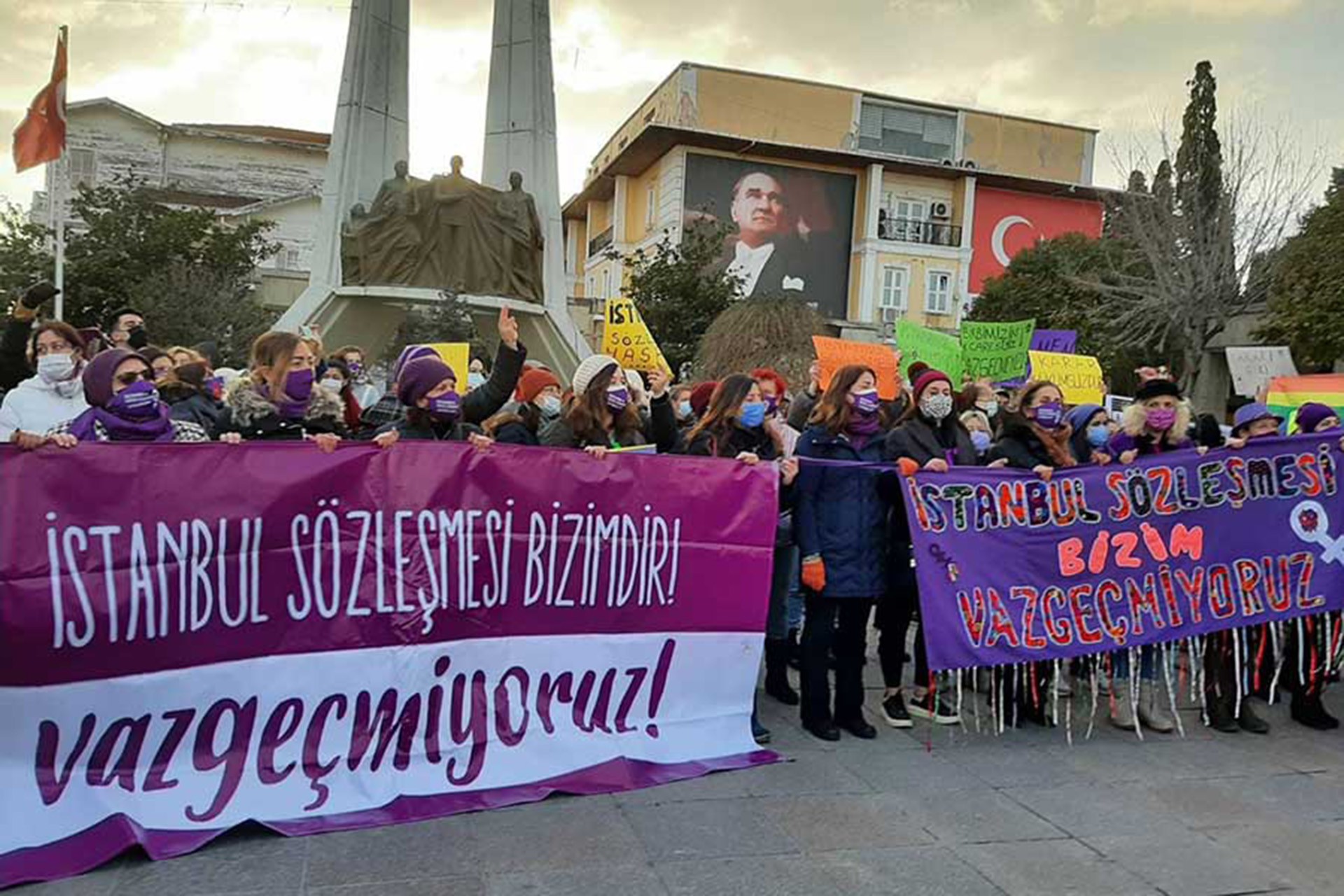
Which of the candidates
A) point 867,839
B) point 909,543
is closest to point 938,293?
point 909,543

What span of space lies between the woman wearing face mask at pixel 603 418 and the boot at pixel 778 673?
131 cm

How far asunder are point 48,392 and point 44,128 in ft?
41.4

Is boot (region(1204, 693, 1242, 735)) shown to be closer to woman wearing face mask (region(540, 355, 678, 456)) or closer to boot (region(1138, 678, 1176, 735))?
boot (region(1138, 678, 1176, 735))

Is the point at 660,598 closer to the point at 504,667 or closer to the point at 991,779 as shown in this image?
the point at 504,667

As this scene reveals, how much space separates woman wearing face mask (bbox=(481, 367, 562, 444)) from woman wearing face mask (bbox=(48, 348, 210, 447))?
1697 mm

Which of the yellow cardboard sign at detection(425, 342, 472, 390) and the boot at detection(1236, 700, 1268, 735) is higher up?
the yellow cardboard sign at detection(425, 342, 472, 390)

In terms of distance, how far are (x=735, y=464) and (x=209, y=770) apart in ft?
8.26

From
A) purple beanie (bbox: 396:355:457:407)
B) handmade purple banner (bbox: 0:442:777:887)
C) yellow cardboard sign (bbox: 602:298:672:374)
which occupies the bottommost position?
handmade purple banner (bbox: 0:442:777:887)

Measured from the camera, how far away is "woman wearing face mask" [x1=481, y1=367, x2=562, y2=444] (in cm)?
527

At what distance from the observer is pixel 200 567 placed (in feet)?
11.7

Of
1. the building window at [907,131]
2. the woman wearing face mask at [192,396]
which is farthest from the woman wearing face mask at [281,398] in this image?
the building window at [907,131]

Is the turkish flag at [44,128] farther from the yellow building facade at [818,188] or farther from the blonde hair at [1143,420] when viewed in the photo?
the yellow building facade at [818,188]

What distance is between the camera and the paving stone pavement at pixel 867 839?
3295 millimetres

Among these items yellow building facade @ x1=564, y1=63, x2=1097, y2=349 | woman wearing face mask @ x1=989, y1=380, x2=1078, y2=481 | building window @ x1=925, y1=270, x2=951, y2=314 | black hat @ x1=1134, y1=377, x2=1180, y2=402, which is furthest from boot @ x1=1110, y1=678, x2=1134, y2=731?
building window @ x1=925, y1=270, x2=951, y2=314
